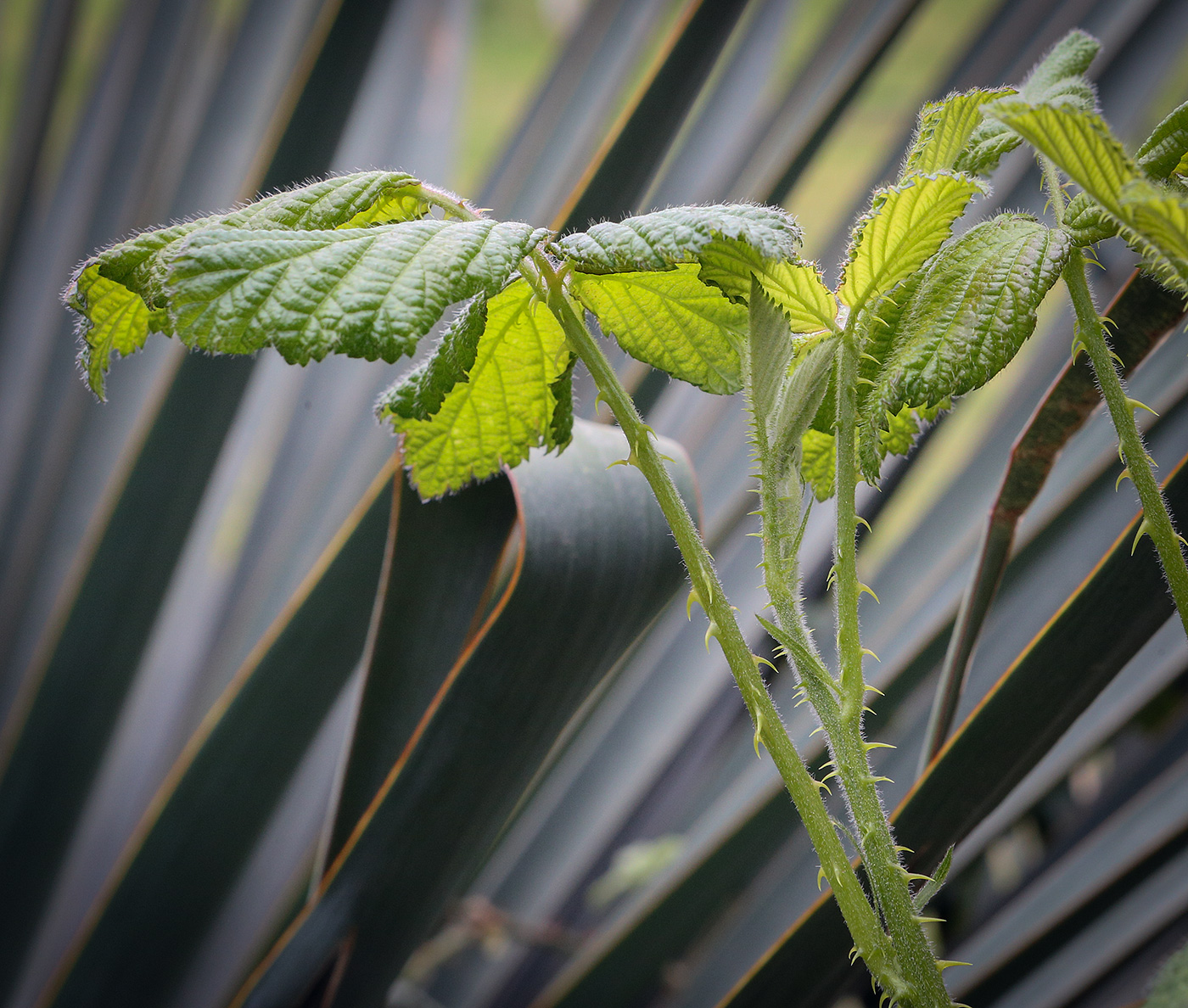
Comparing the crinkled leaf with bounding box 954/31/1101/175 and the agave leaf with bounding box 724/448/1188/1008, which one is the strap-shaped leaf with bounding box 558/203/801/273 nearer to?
the crinkled leaf with bounding box 954/31/1101/175

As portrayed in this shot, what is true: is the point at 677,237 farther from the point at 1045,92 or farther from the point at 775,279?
the point at 1045,92

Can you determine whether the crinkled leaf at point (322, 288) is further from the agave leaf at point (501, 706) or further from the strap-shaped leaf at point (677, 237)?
the agave leaf at point (501, 706)

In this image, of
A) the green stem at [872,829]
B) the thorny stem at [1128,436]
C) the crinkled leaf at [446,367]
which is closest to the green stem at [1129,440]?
the thorny stem at [1128,436]

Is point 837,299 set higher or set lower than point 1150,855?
higher

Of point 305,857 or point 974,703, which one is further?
point 305,857

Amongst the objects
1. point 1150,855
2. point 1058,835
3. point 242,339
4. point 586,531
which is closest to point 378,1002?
point 586,531

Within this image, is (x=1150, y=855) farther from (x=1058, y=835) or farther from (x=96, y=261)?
(x=96, y=261)

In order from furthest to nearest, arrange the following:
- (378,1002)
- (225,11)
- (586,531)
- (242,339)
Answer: (225,11) → (378,1002) → (586,531) → (242,339)
